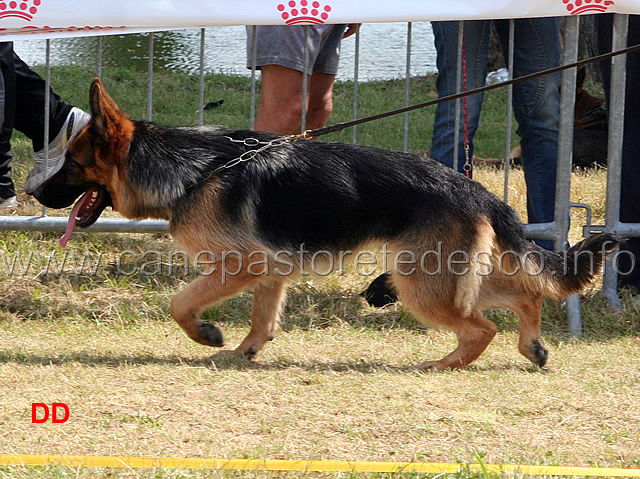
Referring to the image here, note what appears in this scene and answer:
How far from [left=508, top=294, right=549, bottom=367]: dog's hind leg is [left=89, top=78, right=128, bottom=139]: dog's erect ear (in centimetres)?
201

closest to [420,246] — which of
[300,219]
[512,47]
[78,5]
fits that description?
[300,219]

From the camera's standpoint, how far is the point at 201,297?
3.90m

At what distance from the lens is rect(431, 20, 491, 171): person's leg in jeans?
5.08m

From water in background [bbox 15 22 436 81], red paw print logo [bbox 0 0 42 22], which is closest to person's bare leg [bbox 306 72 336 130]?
red paw print logo [bbox 0 0 42 22]

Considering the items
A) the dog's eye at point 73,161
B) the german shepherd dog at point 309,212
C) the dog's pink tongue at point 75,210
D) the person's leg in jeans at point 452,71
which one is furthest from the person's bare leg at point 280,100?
the dog's eye at point 73,161

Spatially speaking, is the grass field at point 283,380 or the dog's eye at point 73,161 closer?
the grass field at point 283,380

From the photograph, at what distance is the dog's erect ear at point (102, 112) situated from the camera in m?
3.78

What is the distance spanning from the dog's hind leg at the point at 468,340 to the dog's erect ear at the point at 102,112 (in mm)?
1743

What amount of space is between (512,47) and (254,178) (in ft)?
6.04

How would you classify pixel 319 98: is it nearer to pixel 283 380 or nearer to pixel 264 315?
pixel 264 315

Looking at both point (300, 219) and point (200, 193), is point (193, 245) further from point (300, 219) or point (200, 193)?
point (300, 219)

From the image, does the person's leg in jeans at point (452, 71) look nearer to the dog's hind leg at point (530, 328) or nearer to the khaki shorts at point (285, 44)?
the khaki shorts at point (285, 44)

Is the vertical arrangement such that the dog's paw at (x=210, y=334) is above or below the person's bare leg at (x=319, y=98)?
below

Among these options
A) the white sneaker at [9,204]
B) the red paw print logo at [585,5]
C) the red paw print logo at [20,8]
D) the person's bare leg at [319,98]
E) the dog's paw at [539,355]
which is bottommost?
the dog's paw at [539,355]
